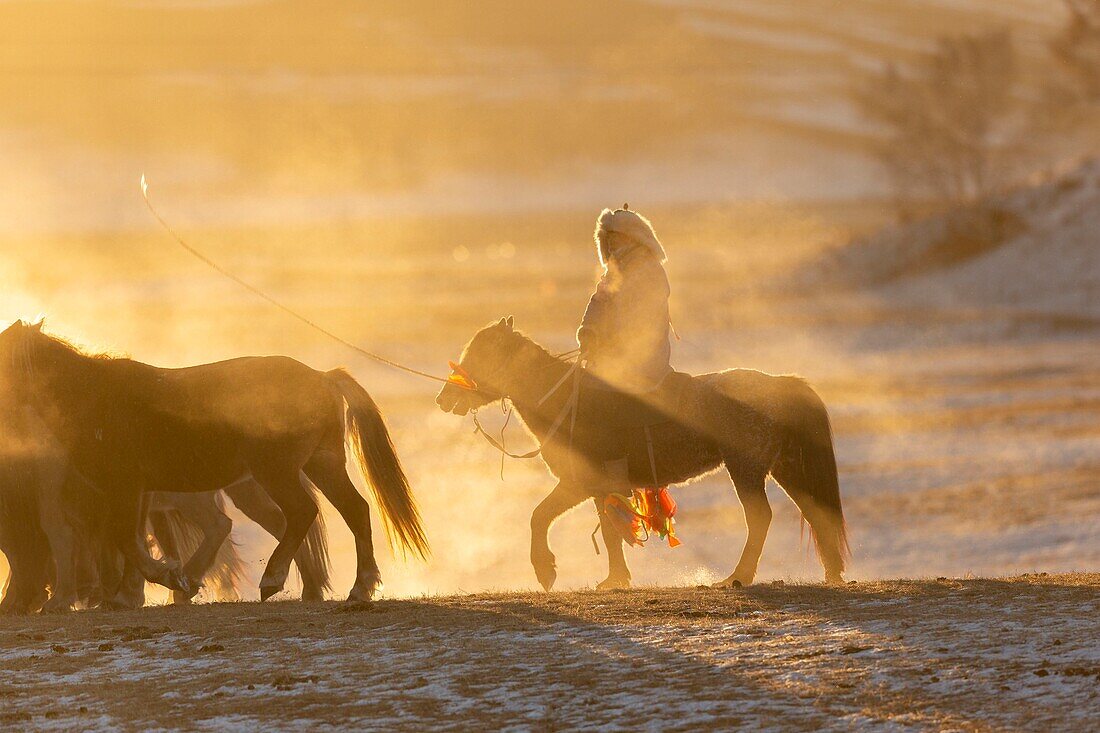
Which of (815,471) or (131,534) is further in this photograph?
(815,471)

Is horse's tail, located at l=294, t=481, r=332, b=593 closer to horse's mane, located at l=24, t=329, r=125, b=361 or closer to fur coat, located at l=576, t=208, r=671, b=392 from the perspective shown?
horse's mane, located at l=24, t=329, r=125, b=361

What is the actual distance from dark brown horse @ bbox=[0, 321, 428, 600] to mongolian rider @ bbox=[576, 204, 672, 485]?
5.45 ft

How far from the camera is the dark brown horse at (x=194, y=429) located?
10820mm

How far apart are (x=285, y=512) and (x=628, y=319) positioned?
8.89 ft

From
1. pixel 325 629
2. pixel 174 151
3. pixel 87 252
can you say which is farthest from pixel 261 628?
pixel 174 151

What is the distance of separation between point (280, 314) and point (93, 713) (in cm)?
5683

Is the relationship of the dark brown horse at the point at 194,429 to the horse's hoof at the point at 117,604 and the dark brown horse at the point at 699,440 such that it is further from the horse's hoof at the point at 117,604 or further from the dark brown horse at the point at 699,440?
the dark brown horse at the point at 699,440

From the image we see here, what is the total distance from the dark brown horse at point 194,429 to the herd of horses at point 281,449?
11 millimetres

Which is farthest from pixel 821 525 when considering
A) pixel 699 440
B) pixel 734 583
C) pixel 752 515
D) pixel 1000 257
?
pixel 1000 257

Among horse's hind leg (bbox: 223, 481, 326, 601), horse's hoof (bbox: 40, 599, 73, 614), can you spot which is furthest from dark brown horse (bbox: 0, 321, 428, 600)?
horse's hind leg (bbox: 223, 481, 326, 601)

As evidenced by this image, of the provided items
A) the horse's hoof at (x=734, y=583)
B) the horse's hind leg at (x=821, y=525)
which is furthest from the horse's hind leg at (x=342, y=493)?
the horse's hind leg at (x=821, y=525)

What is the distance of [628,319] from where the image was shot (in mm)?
11562

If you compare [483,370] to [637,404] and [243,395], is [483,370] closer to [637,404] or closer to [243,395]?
[637,404]

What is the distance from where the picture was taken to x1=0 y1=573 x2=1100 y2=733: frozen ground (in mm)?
7309
